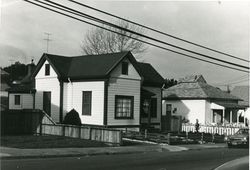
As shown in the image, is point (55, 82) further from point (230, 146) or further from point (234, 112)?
point (234, 112)

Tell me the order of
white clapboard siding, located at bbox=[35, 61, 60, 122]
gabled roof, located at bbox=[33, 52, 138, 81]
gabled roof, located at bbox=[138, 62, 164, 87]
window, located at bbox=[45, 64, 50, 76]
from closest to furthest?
gabled roof, located at bbox=[33, 52, 138, 81], white clapboard siding, located at bbox=[35, 61, 60, 122], window, located at bbox=[45, 64, 50, 76], gabled roof, located at bbox=[138, 62, 164, 87]

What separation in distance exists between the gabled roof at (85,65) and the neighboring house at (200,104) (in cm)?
1186

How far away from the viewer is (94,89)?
31297mm

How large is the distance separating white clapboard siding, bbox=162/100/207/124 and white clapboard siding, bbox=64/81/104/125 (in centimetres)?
1611

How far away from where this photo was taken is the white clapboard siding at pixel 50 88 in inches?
1304

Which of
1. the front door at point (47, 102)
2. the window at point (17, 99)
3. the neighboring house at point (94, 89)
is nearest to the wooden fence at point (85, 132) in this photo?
the neighboring house at point (94, 89)

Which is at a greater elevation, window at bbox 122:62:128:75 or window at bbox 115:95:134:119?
window at bbox 122:62:128:75

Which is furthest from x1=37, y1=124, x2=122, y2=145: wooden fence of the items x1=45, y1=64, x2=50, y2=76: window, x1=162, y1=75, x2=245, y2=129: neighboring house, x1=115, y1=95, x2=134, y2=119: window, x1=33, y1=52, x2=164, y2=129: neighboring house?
x1=162, y1=75, x2=245, y2=129: neighboring house

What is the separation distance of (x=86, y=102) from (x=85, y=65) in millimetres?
3579

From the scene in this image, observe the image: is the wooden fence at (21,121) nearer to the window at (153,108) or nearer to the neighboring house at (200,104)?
the window at (153,108)

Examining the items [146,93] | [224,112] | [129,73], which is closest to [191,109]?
[224,112]

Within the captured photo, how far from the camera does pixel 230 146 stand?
28.6 metres

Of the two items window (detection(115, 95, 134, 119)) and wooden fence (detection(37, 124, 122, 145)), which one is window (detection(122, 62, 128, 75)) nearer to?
window (detection(115, 95, 134, 119))

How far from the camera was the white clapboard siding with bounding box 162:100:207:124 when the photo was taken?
44.1m
